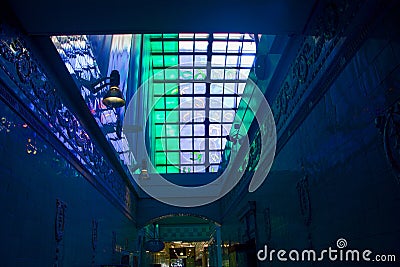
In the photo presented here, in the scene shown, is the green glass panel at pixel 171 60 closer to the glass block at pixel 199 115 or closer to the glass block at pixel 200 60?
the glass block at pixel 200 60

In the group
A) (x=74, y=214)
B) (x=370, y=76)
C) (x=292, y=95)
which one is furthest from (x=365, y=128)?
(x=74, y=214)

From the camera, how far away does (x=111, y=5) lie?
277cm

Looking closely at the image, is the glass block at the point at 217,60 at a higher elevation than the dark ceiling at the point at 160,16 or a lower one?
higher

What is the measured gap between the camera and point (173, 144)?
21375mm

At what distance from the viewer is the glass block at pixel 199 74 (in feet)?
58.3

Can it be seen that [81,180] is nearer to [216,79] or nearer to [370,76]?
[370,76]

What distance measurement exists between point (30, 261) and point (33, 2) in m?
2.22

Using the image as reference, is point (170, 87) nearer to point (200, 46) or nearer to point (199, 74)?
point (199, 74)

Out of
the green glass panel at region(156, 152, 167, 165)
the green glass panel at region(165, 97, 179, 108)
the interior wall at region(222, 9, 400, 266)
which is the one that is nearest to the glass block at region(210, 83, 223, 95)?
the green glass panel at region(165, 97, 179, 108)

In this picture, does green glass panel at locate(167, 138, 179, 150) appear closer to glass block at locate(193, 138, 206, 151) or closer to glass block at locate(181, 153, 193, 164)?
→ glass block at locate(181, 153, 193, 164)

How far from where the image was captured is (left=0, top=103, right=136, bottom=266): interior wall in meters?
2.58

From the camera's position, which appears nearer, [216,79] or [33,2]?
[33,2]

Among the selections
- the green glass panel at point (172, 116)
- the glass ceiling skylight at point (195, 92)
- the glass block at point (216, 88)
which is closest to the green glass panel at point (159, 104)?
the glass ceiling skylight at point (195, 92)

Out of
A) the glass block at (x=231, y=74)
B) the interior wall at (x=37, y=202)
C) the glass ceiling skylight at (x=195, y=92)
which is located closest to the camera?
the interior wall at (x=37, y=202)
